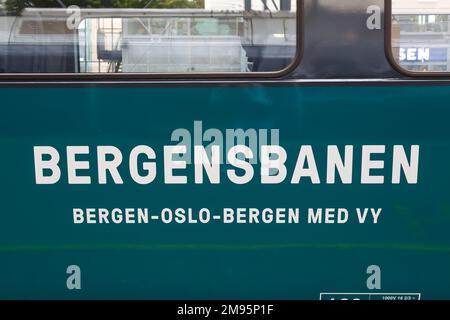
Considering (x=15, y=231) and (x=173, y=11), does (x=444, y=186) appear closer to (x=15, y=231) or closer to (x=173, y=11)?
(x=173, y=11)

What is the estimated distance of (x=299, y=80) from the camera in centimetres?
293

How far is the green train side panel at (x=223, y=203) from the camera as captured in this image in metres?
2.95

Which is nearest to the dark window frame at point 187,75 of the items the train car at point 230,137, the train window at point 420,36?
the train car at point 230,137

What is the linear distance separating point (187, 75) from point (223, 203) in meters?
0.63

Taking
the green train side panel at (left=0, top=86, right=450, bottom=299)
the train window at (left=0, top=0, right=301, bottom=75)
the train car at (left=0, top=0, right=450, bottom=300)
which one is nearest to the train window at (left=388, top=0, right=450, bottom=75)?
the train car at (left=0, top=0, right=450, bottom=300)

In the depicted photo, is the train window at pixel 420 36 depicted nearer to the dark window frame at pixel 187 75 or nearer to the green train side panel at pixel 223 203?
the green train side panel at pixel 223 203

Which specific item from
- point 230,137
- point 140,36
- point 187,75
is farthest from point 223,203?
point 140,36

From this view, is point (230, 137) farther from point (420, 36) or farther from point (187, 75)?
point (420, 36)

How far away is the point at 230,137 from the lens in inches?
117

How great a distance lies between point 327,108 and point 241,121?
407 mm

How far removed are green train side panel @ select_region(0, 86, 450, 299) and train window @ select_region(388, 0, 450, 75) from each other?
0.40 feet

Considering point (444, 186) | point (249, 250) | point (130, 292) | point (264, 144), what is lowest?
point (130, 292)

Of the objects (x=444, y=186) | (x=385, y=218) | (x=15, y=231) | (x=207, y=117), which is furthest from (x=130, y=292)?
(x=444, y=186)

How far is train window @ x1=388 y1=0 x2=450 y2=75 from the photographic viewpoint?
9.59 feet
